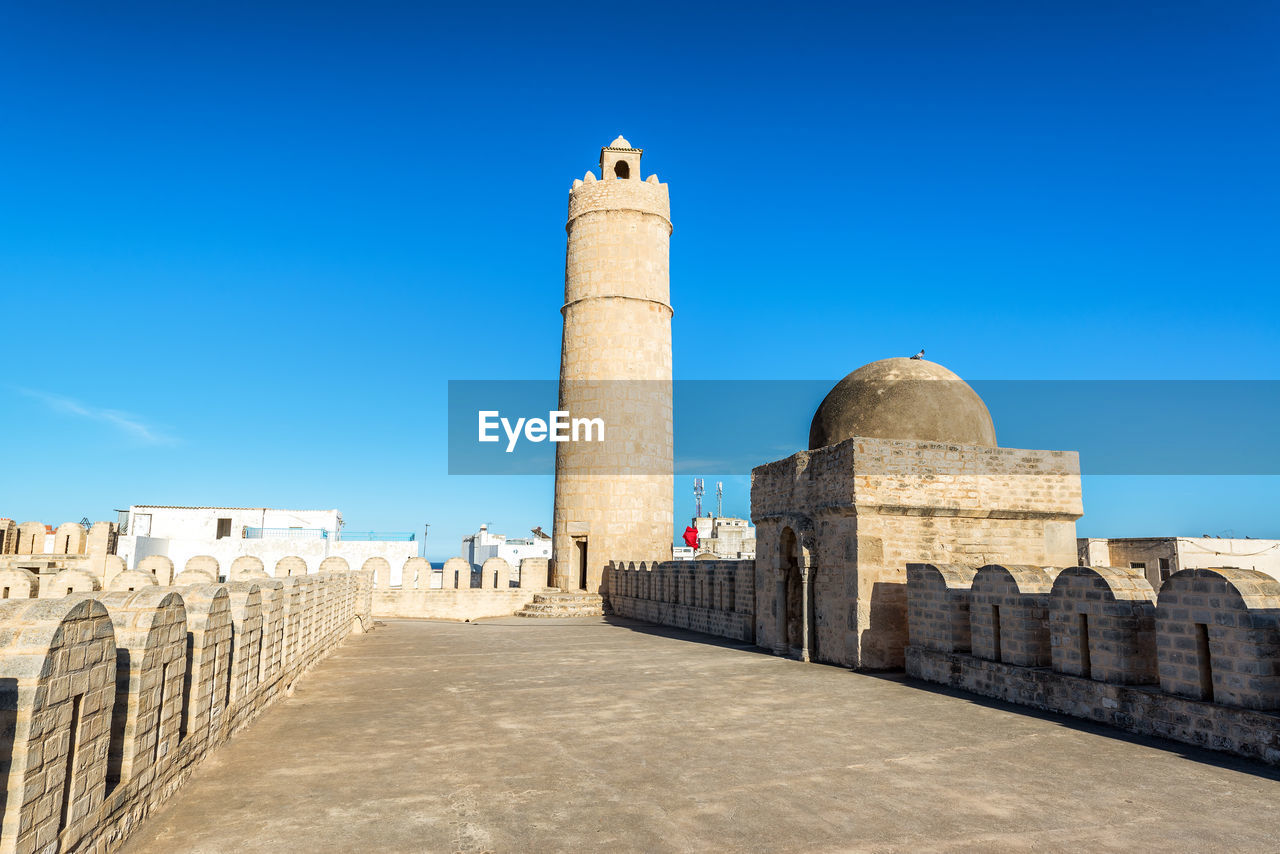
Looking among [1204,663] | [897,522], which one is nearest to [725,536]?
[897,522]

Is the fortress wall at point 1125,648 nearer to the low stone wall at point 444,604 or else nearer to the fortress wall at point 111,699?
the fortress wall at point 111,699

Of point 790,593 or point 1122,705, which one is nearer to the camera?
point 1122,705

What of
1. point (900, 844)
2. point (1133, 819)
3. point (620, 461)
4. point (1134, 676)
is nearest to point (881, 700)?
→ point (1134, 676)

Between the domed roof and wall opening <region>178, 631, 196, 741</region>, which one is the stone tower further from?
wall opening <region>178, 631, 196, 741</region>

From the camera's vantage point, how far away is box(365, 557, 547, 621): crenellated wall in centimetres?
2203

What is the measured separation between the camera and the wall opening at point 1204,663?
6641mm

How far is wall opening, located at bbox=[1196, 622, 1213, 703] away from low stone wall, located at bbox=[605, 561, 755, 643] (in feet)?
29.8

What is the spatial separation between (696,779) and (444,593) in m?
17.9

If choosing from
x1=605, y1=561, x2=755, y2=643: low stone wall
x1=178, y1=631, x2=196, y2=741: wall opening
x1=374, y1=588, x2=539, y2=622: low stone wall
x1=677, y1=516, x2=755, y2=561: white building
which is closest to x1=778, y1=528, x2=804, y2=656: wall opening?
x1=605, y1=561, x2=755, y2=643: low stone wall

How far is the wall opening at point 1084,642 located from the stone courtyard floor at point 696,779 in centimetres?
58

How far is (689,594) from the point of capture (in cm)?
1862

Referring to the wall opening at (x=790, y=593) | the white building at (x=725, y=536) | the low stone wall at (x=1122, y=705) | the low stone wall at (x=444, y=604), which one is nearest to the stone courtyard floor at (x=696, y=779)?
the low stone wall at (x=1122, y=705)

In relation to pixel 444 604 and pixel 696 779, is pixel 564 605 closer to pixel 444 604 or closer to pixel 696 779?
pixel 444 604

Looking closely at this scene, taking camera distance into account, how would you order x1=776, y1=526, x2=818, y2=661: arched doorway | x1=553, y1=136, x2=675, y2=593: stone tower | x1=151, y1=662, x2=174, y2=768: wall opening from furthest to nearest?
1. x1=553, y1=136, x2=675, y2=593: stone tower
2. x1=776, y1=526, x2=818, y2=661: arched doorway
3. x1=151, y1=662, x2=174, y2=768: wall opening
